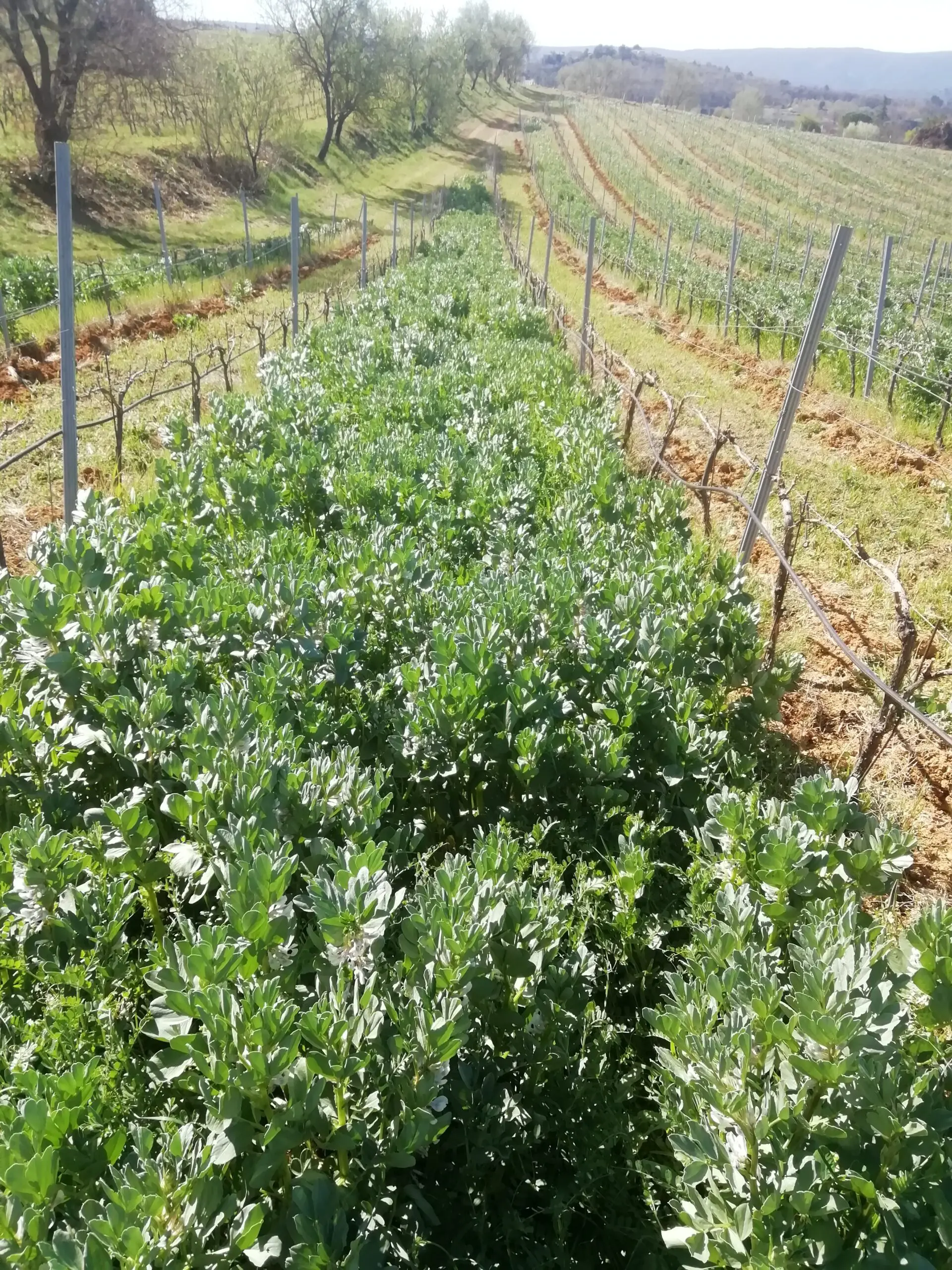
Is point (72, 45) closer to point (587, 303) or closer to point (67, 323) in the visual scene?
point (587, 303)

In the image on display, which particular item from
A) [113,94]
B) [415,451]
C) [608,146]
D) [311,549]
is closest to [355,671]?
[311,549]

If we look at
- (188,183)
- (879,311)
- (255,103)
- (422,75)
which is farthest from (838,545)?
(422,75)

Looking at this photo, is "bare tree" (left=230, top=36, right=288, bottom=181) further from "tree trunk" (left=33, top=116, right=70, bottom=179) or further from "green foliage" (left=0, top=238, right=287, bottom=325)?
"green foliage" (left=0, top=238, right=287, bottom=325)

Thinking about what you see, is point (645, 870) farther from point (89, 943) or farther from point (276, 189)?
point (276, 189)

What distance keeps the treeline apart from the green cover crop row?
28100 mm

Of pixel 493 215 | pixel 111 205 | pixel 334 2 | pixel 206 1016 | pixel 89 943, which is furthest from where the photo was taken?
pixel 334 2

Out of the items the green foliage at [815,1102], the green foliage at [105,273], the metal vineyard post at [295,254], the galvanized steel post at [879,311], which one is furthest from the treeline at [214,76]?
the green foliage at [815,1102]

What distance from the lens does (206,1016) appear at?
1.65 metres

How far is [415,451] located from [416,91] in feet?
221

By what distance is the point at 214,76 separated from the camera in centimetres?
3428

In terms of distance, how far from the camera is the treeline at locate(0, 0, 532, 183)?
25.1 metres

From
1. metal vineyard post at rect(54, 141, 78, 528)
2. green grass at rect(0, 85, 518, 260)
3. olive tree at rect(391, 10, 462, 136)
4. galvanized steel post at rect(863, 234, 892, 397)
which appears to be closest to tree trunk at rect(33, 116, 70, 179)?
green grass at rect(0, 85, 518, 260)

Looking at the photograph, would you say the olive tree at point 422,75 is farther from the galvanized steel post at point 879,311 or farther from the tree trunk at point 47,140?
the galvanized steel post at point 879,311

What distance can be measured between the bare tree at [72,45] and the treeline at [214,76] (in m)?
0.04
